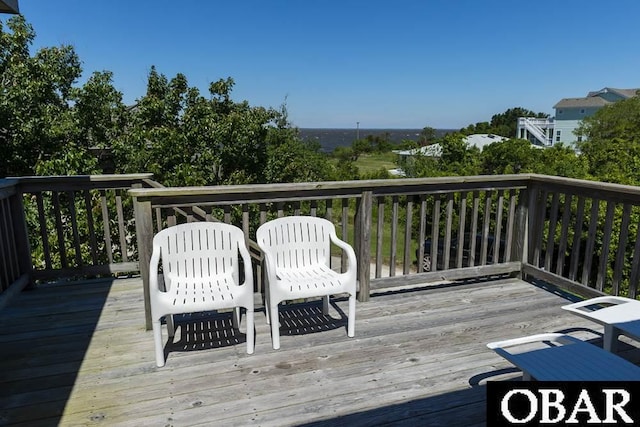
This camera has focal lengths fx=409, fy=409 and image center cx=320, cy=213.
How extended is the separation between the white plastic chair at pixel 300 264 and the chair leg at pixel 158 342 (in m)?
0.65

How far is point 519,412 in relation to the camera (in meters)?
1.66

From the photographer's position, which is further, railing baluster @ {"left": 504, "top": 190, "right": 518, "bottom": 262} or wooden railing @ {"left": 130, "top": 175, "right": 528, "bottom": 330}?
railing baluster @ {"left": 504, "top": 190, "right": 518, "bottom": 262}

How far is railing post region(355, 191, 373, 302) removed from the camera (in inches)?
129

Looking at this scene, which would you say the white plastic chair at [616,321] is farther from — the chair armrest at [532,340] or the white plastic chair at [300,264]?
the white plastic chair at [300,264]

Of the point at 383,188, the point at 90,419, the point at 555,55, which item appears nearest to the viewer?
the point at 90,419

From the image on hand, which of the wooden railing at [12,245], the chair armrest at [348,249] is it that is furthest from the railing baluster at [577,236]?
the wooden railing at [12,245]

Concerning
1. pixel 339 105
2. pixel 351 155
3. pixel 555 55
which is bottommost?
pixel 351 155

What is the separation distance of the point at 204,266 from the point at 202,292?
1.05 ft

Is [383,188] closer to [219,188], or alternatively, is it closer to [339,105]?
[219,188]

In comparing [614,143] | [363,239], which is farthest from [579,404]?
[614,143]

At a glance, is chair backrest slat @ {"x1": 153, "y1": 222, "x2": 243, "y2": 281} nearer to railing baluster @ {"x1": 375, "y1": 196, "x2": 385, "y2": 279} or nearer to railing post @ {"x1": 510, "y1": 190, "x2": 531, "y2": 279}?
railing baluster @ {"x1": 375, "y1": 196, "x2": 385, "y2": 279}

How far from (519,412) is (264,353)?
146 centimetres

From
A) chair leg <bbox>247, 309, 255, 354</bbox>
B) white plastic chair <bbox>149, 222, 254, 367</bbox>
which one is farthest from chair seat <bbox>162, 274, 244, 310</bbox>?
chair leg <bbox>247, 309, 255, 354</bbox>

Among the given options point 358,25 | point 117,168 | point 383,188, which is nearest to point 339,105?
point 358,25
